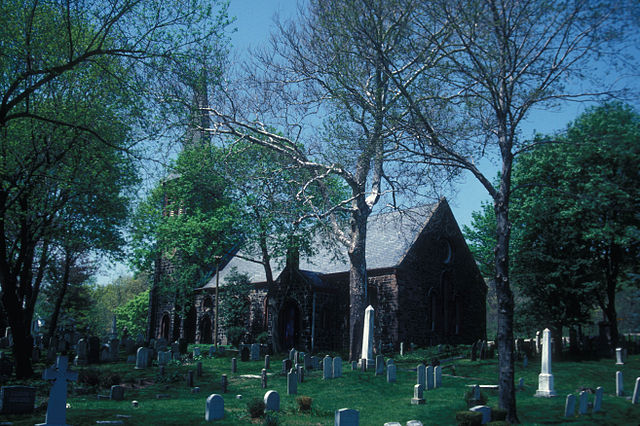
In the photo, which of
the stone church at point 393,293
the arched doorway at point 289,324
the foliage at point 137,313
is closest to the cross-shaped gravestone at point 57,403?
the stone church at point 393,293

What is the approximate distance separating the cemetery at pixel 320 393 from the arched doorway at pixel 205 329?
12.8 metres

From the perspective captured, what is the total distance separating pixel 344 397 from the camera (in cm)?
1468

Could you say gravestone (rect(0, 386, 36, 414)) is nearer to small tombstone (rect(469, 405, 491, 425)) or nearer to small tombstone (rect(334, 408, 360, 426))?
small tombstone (rect(334, 408, 360, 426))

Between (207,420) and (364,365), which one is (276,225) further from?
(207,420)

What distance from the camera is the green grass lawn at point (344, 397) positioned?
1118cm

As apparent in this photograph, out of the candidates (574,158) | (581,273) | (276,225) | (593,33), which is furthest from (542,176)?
(593,33)

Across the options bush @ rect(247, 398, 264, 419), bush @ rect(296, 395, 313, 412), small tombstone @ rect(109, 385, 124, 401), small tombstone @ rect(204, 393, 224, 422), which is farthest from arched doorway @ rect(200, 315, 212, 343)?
small tombstone @ rect(204, 393, 224, 422)

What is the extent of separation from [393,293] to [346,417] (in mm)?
20677

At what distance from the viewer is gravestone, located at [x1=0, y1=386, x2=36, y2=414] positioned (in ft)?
34.8

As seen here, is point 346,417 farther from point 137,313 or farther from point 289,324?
point 137,313

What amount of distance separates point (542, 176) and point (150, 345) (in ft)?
80.3

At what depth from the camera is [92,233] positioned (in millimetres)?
24719

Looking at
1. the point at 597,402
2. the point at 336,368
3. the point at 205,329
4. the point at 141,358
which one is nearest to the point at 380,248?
the point at 336,368

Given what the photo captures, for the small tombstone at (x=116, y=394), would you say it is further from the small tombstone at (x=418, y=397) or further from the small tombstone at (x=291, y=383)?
the small tombstone at (x=418, y=397)
